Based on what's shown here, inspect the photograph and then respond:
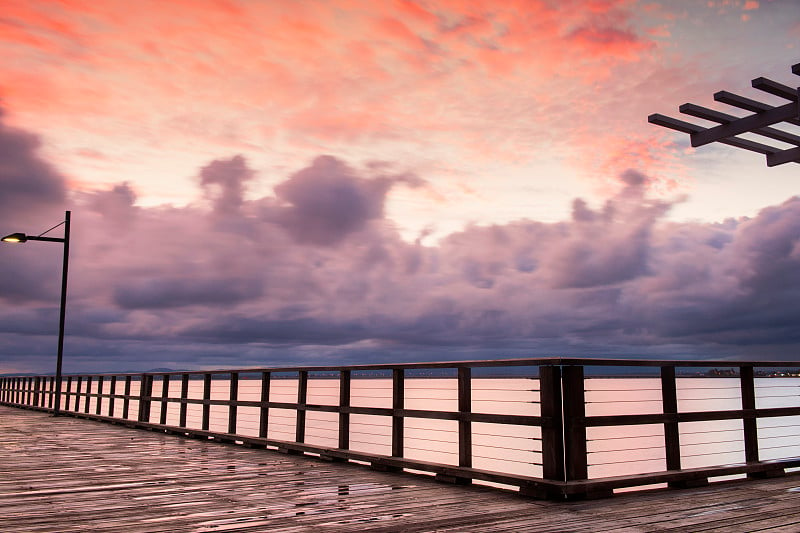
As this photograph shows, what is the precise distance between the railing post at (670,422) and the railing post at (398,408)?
2.93 m

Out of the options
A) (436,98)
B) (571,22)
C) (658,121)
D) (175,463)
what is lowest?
(175,463)

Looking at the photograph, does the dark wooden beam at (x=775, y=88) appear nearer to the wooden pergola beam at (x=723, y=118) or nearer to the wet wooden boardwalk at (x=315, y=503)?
the wooden pergola beam at (x=723, y=118)

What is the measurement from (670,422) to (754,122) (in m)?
3.04

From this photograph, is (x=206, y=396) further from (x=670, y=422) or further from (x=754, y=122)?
(x=754, y=122)

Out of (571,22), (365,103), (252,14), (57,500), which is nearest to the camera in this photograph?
(57,500)

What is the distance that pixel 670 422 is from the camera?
22.1 feet

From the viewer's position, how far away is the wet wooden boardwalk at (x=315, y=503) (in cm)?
488

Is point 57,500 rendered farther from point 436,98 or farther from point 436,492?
point 436,98

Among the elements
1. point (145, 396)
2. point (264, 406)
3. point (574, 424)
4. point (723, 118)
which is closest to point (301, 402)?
point (264, 406)

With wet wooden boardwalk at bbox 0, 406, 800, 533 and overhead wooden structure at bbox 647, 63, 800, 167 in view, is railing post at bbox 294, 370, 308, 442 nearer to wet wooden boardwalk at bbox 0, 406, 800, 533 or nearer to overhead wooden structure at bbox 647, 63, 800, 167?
wet wooden boardwalk at bbox 0, 406, 800, 533

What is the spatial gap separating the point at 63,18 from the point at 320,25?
16.5 feet

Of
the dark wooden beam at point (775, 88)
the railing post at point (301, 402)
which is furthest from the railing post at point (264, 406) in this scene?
the dark wooden beam at point (775, 88)

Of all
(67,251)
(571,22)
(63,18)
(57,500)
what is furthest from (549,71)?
(67,251)

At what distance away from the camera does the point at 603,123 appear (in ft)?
62.2
